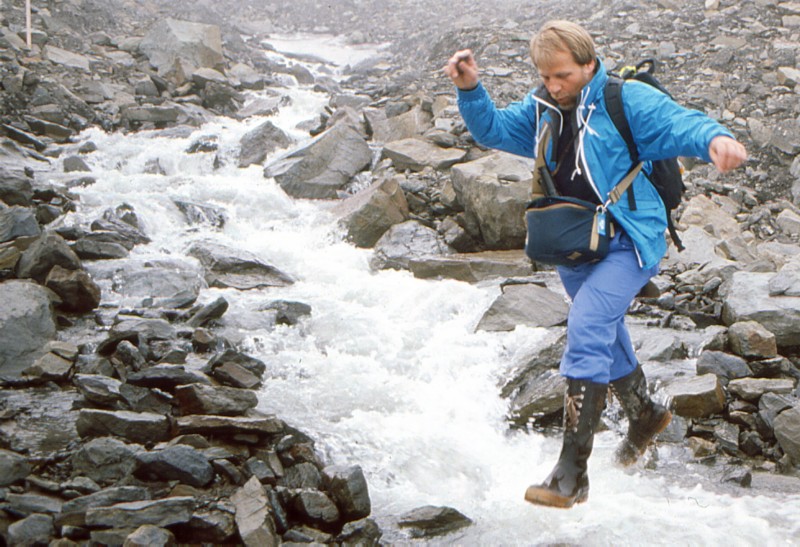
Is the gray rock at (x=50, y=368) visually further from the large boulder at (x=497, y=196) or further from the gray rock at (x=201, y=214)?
the large boulder at (x=497, y=196)

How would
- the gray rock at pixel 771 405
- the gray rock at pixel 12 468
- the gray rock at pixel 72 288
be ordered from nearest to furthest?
the gray rock at pixel 12 468 → the gray rock at pixel 771 405 → the gray rock at pixel 72 288

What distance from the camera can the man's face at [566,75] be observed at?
344 centimetres

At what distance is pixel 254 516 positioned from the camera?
385cm

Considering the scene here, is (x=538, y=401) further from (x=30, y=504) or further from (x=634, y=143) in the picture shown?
(x=30, y=504)

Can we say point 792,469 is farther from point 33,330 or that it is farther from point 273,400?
point 33,330

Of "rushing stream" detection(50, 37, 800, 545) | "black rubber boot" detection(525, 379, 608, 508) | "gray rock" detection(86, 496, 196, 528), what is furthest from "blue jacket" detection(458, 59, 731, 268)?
"gray rock" detection(86, 496, 196, 528)

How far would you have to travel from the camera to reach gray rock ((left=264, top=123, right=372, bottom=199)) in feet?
39.8

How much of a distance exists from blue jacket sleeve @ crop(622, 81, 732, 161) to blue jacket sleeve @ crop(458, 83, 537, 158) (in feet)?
1.94

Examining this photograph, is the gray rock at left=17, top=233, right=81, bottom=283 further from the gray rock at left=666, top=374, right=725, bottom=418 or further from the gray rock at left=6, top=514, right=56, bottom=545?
the gray rock at left=666, top=374, right=725, bottom=418

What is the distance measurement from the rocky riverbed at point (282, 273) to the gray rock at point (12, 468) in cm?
2

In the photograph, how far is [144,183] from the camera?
39.9 ft

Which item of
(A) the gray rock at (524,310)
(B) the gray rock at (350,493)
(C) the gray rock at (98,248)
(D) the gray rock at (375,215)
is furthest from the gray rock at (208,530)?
(D) the gray rock at (375,215)

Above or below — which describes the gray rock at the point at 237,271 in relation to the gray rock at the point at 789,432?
below

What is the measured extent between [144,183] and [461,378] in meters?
7.64
